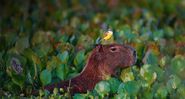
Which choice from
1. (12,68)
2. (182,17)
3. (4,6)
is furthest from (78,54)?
(4,6)

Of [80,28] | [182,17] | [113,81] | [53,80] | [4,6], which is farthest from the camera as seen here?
[4,6]

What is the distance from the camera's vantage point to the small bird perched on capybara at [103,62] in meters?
5.82

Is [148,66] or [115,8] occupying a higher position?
[148,66]

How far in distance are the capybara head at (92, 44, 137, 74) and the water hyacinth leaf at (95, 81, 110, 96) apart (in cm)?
36

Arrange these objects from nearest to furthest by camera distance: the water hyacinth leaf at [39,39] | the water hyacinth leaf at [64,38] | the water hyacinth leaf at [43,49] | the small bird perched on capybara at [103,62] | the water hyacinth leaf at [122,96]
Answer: the water hyacinth leaf at [122,96]
the small bird perched on capybara at [103,62]
the water hyacinth leaf at [43,49]
the water hyacinth leaf at [64,38]
the water hyacinth leaf at [39,39]

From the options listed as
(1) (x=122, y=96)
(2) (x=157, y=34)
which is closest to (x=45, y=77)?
(1) (x=122, y=96)

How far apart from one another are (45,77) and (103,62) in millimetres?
487

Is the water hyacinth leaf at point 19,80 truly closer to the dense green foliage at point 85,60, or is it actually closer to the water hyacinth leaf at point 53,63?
the dense green foliage at point 85,60

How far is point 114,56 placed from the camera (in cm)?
587

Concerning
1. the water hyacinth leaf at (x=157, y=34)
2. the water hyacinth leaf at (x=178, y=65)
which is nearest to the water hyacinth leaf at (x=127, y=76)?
the water hyacinth leaf at (x=178, y=65)

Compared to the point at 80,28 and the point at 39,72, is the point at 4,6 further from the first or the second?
the point at 39,72

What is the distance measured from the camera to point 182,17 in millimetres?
10305

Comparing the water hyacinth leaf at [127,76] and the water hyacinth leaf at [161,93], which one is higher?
the water hyacinth leaf at [127,76]

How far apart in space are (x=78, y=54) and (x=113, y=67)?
48cm
